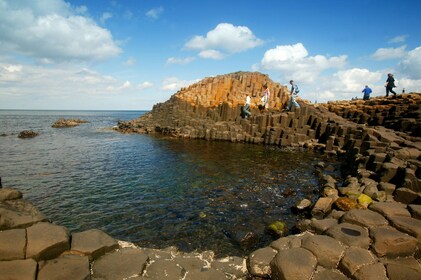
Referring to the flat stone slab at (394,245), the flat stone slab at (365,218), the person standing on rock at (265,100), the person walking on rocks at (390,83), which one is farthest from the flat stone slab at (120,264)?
the person walking on rocks at (390,83)

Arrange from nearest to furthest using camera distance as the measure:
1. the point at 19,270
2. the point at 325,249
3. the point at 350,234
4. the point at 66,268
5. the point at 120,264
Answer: the point at 19,270
the point at 66,268
the point at 120,264
the point at 325,249
the point at 350,234

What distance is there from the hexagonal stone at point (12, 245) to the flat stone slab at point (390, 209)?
8.63 metres

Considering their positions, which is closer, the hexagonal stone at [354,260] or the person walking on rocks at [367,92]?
the hexagonal stone at [354,260]

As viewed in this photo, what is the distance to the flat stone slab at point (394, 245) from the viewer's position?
5.65 metres

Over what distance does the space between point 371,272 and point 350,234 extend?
1.25 meters

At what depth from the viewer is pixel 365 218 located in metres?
6.87

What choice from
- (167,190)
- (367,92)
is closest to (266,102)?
(367,92)

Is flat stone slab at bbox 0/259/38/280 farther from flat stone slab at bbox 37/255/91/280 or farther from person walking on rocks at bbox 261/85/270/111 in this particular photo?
person walking on rocks at bbox 261/85/270/111

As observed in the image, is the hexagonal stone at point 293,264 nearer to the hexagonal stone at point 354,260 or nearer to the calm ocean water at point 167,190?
the hexagonal stone at point 354,260

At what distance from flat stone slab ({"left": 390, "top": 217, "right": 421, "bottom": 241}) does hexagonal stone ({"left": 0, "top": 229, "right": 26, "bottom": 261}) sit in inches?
Result: 327

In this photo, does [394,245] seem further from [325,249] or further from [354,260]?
[325,249]

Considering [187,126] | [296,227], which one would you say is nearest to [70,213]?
[296,227]

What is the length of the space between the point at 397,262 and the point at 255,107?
32.6m

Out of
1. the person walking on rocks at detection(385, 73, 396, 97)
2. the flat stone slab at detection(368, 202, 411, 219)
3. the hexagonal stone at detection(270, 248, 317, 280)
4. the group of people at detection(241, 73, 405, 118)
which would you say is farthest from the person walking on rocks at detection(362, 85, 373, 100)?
the hexagonal stone at detection(270, 248, 317, 280)
